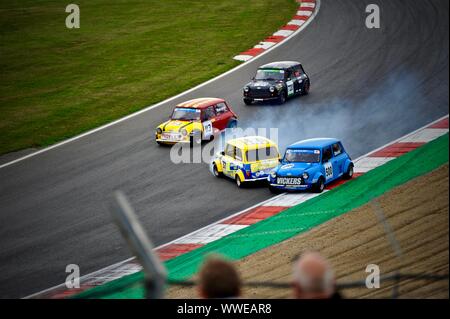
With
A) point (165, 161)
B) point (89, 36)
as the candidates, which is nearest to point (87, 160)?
point (165, 161)

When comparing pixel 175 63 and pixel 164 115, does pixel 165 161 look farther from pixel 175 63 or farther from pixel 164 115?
pixel 175 63

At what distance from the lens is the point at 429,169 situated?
19016mm

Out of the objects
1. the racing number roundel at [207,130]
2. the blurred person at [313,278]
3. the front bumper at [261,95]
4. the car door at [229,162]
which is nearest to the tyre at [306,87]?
the front bumper at [261,95]

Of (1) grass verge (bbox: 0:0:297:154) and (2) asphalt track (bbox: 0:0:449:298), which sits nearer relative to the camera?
(2) asphalt track (bbox: 0:0:449:298)

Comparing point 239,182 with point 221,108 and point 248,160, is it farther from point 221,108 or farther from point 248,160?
point 221,108

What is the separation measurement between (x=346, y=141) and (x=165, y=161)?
5.56 m

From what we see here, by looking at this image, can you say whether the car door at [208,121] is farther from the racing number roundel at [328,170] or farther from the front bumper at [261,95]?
the racing number roundel at [328,170]

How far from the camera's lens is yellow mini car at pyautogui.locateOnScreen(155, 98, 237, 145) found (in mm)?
25906

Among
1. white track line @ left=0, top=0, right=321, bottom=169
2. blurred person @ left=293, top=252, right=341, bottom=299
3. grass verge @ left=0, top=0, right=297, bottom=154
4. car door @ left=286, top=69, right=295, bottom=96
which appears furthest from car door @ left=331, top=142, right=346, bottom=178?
blurred person @ left=293, top=252, right=341, bottom=299

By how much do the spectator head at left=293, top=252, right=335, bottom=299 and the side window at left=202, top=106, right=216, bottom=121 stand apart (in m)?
20.1

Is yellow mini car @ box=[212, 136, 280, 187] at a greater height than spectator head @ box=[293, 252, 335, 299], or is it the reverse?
spectator head @ box=[293, 252, 335, 299]

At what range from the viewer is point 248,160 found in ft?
74.0

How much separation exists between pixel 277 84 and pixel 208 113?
3.74 metres

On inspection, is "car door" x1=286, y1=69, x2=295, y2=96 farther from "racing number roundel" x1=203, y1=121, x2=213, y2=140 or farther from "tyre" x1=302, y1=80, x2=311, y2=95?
"racing number roundel" x1=203, y1=121, x2=213, y2=140
